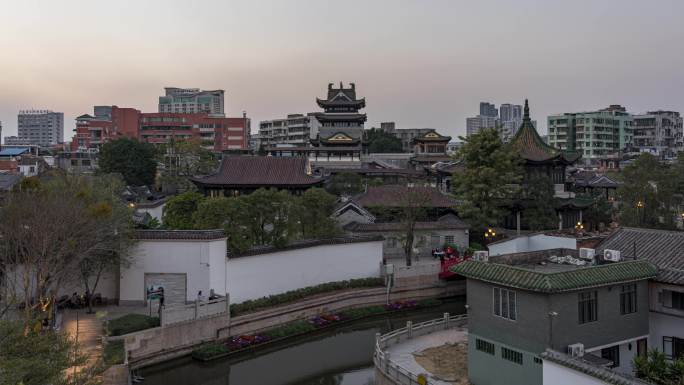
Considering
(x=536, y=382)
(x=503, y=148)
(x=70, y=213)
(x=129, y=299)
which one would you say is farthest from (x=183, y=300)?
(x=503, y=148)

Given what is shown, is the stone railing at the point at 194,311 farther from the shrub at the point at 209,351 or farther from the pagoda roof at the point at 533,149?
the pagoda roof at the point at 533,149

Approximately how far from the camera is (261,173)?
155 feet

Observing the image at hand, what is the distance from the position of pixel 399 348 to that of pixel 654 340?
818cm

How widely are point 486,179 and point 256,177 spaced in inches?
700

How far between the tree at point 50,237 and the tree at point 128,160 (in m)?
42.0

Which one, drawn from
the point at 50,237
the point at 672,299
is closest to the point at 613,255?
the point at 672,299

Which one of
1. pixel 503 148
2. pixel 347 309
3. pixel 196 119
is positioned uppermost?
pixel 196 119

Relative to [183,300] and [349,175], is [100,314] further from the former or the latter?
[349,175]

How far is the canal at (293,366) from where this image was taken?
21953 mm

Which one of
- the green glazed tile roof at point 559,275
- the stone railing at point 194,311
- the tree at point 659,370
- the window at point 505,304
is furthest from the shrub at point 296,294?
the tree at point 659,370

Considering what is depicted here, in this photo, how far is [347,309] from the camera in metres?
29.5

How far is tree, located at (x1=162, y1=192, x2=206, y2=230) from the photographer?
30953 millimetres

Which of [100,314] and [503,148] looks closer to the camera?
[100,314]

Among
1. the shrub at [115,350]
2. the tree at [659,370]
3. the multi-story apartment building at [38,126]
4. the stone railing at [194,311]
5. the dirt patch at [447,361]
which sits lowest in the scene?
the dirt patch at [447,361]
